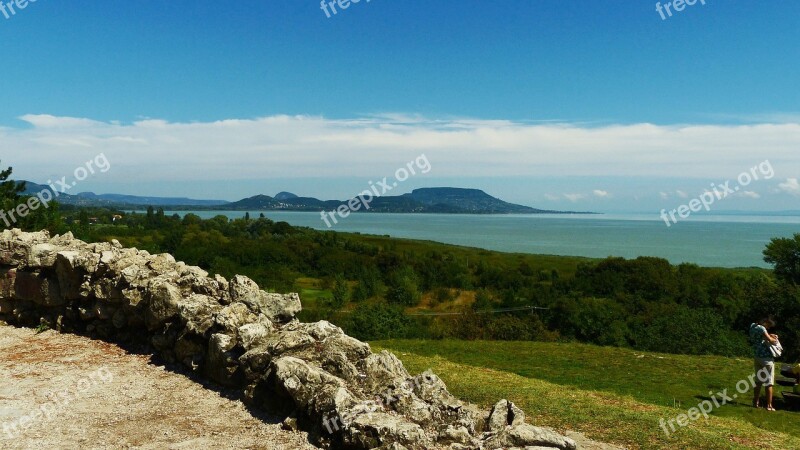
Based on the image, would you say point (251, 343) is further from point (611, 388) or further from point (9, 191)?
point (9, 191)

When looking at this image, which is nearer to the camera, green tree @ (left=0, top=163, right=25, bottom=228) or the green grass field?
the green grass field

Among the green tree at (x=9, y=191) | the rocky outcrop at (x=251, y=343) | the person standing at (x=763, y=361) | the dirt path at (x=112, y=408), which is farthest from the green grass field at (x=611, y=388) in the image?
the green tree at (x=9, y=191)

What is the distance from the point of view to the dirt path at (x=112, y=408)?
7625 mm

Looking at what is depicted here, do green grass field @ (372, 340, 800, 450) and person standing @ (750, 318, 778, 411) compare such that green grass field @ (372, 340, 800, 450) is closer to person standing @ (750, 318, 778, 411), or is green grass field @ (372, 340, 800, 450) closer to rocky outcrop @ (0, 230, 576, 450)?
person standing @ (750, 318, 778, 411)

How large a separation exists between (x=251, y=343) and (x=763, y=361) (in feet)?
37.8

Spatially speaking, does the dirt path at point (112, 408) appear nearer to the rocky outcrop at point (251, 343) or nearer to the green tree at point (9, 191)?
the rocky outcrop at point (251, 343)

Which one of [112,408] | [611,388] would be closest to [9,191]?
[112,408]

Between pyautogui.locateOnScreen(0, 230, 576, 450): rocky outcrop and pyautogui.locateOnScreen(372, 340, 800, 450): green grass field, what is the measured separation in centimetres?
182

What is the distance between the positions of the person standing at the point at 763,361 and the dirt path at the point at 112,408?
10747mm

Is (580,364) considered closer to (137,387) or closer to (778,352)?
(778,352)

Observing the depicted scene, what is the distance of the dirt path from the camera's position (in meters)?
7.62

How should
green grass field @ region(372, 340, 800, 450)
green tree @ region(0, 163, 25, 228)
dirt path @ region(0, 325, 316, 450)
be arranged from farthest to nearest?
green tree @ region(0, 163, 25, 228), green grass field @ region(372, 340, 800, 450), dirt path @ region(0, 325, 316, 450)

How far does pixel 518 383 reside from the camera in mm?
12422

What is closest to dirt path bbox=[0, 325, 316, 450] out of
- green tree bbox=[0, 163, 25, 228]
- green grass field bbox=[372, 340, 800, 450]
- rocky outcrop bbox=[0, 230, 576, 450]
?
rocky outcrop bbox=[0, 230, 576, 450]
